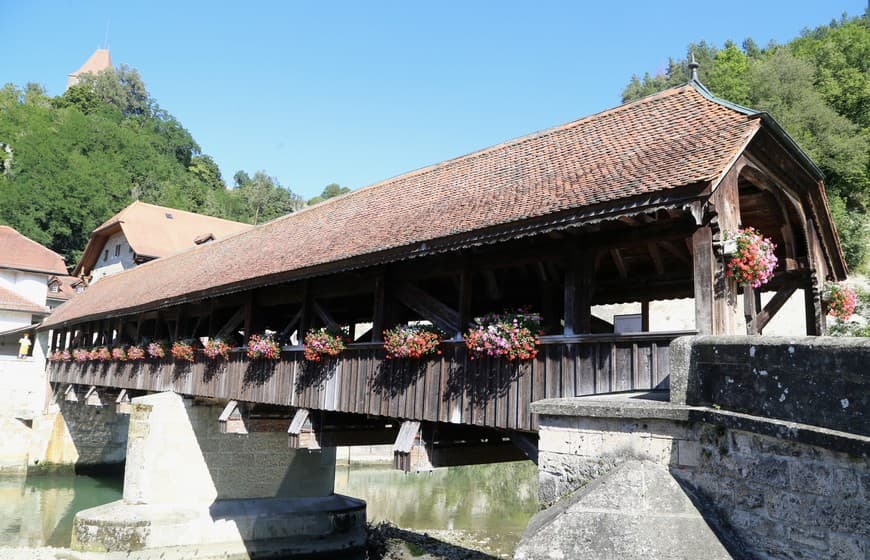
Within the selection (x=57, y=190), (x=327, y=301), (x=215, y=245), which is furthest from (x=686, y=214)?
(x=57, y=190)

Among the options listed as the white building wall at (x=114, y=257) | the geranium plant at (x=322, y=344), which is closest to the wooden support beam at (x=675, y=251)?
the geranium plant at (x=322, y=344)

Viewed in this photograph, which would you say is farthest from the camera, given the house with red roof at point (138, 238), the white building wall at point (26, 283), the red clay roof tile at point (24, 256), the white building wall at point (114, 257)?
the white building wall at point (114, 257)

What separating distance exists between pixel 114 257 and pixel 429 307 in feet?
83.7

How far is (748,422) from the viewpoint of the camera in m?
3.32

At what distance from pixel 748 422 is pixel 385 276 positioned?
4.54 metres

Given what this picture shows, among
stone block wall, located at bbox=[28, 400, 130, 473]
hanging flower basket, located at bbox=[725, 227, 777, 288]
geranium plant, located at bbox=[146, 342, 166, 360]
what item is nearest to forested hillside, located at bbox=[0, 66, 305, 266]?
stone block wall, located at bbox=[28, 400, 130, 473]

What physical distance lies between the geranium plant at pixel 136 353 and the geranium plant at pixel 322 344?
261 inches

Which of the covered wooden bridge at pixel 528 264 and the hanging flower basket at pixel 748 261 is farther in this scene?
the covered wooden bridge at pixel 528 264

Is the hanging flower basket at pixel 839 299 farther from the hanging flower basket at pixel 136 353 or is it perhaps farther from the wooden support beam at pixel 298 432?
the hanging flower basket at pixel 136 353

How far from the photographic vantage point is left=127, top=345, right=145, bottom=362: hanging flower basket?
13.1m

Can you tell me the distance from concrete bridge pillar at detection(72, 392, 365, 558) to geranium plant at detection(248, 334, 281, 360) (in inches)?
100

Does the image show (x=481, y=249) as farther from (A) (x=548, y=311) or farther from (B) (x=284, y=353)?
(B) (x=284, y=353)

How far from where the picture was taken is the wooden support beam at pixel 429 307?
251 inches

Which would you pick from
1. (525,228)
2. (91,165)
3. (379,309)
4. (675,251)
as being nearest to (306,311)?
(379,309)
